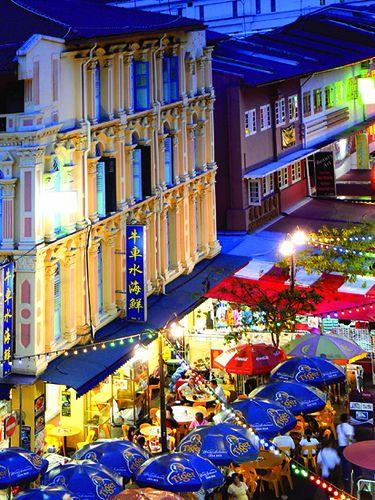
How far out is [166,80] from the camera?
28594 millimetres

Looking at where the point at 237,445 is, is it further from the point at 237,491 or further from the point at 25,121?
the point at 25,121

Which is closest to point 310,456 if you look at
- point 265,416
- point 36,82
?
point 265,416

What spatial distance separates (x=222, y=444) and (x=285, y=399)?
3340 millimetres

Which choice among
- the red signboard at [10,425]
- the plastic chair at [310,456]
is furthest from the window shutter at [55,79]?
the plastic chair at [310,456]

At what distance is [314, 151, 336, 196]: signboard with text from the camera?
38594 millimetres

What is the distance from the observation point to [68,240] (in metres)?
21.9

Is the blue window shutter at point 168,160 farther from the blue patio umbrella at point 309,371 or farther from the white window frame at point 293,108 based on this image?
the white window frame at point 293,108

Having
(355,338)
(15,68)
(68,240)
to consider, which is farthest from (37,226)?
(355,338)

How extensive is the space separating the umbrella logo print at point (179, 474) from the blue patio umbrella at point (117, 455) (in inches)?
60.9

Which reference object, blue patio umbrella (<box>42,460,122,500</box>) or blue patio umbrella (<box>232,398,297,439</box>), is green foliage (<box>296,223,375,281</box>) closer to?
blue patio umbrella (<box>232,398,297,439</box>)

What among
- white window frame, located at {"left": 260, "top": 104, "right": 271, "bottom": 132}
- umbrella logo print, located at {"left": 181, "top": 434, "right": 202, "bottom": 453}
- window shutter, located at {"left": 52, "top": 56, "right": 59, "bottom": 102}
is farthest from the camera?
white window frame, located at {"left": 260, "top": 104, "right": 271, "bottom": 132}

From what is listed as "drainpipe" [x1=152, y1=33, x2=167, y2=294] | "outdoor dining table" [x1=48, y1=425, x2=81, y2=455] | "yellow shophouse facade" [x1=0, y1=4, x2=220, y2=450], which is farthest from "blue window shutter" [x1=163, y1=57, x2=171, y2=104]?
"outdoor dining table" [x1=48, y1=425, x2=81, y2=455]

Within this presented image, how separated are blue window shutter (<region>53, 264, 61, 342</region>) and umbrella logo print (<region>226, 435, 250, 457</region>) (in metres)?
5.84

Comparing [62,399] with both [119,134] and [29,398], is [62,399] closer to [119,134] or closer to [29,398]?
[29,398]
